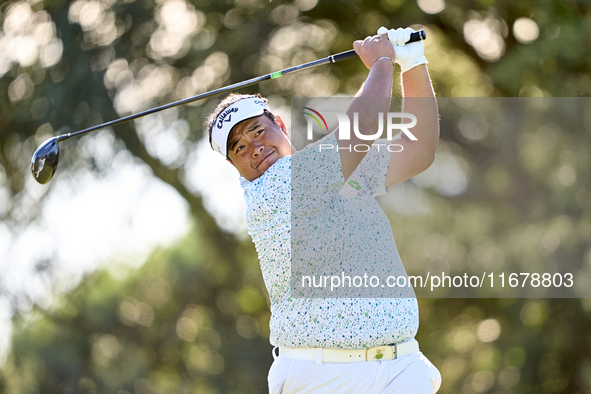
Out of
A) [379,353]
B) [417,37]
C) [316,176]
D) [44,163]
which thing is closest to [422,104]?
[417,37]

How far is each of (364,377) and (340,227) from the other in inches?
19.0

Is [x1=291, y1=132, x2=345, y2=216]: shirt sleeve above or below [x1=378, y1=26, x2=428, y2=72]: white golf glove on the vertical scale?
below

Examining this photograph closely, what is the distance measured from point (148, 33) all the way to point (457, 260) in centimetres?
394

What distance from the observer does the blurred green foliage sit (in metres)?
7.24

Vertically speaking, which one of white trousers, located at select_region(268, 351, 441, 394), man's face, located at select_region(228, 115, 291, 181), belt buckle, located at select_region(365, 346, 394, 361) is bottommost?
white trousers, located at select_region(268, 351, 441, 394)

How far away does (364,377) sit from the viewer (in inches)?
93.6

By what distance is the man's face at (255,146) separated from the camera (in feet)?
8.46

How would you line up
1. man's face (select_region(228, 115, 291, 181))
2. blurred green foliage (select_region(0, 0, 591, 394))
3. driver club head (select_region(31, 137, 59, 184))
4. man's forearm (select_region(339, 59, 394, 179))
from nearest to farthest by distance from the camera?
man's forearm (select_region(339, 59, 394, 179)) → man's face (select_region(228, 115, 291, 181)) → driver club head (select_region(31, 137, 59, 184)) → blurred green foliage (select_region(0, 0, 591, 394))

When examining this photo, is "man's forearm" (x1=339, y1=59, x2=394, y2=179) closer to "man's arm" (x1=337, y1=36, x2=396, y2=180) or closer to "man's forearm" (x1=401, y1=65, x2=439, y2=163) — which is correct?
"man's arm" (x1=337, y1=36, x2=396, y2=180)

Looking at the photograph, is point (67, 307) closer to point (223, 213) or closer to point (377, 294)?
point (223, 213)

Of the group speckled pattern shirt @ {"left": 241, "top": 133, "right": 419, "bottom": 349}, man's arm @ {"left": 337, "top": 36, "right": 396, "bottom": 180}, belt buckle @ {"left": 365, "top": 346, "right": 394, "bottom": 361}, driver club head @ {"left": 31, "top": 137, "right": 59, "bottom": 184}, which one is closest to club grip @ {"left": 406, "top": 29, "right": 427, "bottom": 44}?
man's arm @ {"left": 337, "top": 36, "right": 396, "bottom": 180}

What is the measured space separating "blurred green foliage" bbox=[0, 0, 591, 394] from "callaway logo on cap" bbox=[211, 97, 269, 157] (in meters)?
4.83

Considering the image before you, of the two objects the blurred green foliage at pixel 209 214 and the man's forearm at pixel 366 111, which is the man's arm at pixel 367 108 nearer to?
the man's forearm at pixel 366 111

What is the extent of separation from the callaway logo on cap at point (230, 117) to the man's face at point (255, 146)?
0.02 m
